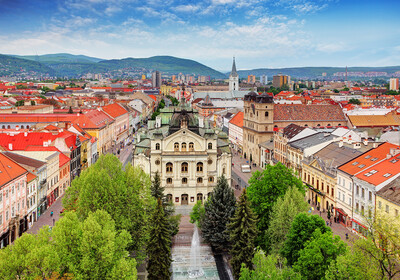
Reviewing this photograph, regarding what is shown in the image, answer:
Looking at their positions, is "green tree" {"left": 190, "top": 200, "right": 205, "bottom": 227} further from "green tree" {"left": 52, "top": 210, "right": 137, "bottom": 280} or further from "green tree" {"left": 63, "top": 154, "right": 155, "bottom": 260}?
"green tree" {"left": 52, "top": 210, "right": 137, "bottom": 280}

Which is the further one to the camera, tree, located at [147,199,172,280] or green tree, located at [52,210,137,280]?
tree, located at [147,199,172,280]

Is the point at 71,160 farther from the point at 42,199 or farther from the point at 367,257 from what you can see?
the point at 367,257

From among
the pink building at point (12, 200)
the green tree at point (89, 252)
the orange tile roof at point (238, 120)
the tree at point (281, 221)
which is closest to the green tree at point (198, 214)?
the tree at point (281, 221)

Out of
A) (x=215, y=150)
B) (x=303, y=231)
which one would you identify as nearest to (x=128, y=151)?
(x=215, y=150)

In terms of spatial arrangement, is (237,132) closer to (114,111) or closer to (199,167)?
(114,111)

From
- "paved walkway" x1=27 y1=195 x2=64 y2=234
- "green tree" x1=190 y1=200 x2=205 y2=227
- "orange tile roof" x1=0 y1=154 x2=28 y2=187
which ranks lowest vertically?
"paved walkway" x1=27 y1=195 x2=64 y2=234

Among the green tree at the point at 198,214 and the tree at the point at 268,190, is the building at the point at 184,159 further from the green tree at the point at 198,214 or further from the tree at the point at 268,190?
the tree at the point at 268,190

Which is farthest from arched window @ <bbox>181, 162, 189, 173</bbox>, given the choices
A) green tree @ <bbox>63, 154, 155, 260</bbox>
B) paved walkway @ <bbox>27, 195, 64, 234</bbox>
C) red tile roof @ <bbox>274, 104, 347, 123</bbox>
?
red tile roof @ <bbox>274, 104, 347, 123</bbox>

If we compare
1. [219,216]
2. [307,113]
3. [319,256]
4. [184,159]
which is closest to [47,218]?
[184,159]
